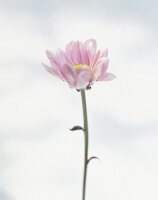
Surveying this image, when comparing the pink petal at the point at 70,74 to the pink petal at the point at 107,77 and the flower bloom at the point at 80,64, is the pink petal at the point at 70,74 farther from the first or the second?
the pink petal at the point at 107,77

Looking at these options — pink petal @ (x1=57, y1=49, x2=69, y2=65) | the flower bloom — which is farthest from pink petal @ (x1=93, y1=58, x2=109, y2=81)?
pink petal @ (x1=57, y1=49, x2=69, y2=65)

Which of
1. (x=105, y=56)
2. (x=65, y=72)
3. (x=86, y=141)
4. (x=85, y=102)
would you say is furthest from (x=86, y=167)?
(x=105, y=56)

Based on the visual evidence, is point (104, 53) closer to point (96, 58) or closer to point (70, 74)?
point (96, 58)

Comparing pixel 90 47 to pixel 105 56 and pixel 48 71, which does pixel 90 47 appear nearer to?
pixel 105 56

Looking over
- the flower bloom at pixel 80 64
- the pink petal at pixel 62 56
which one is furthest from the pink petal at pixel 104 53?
the pink petal at pixel 62 56

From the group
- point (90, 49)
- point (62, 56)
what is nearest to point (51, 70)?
point (62, 56)

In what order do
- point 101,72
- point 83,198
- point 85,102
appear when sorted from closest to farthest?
point 83,198
point 85,102
point 101,72

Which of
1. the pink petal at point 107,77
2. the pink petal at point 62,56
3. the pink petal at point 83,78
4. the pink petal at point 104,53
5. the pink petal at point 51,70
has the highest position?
the pink petal at point 104,53
